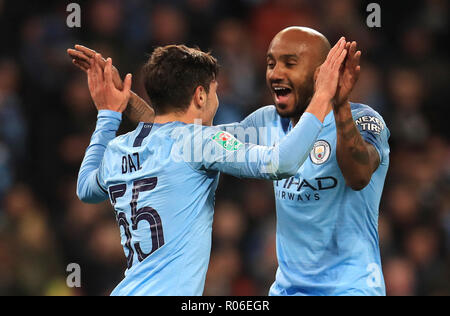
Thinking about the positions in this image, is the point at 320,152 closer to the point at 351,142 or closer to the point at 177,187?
the point at 351,142

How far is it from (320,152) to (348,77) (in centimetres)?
53

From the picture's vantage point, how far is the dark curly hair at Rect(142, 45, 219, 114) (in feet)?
9.21

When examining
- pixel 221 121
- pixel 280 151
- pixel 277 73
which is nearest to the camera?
pixel 280 151

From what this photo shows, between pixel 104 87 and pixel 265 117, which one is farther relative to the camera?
pixel 265 117

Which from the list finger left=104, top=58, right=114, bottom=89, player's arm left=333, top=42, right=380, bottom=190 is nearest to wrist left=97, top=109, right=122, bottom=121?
finger left=104, top=58, right=114, bottom=89

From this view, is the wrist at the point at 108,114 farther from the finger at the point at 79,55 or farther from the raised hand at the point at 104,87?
the finger at the point at 79,55

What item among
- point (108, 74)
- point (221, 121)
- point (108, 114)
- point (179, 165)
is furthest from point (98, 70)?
point (221, 121)

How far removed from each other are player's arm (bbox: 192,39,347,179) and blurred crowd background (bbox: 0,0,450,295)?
319 cm

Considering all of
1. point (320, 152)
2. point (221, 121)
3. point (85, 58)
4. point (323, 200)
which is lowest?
point (323, 200)

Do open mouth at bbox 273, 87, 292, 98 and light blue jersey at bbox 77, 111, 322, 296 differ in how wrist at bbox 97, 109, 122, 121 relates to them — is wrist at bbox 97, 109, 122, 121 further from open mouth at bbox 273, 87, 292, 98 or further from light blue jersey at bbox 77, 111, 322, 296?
open mouth at bbox 273, 87, 292, 98

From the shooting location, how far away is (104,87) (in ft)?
10.4

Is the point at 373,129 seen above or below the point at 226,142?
above

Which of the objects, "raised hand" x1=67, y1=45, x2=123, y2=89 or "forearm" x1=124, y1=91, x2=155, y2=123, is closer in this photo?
"raised hand" x1=67, y1=45, x2=123, y2=89

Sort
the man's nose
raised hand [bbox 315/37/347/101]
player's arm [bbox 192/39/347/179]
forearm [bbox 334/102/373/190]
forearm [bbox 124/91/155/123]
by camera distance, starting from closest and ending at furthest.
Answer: player's arm [bbox 192/39/347/179] < raised hand [bbox 315/37/347/101] < forearm [bbox 334/102/373/190] < the man's nose < forearm [bbox 124/91/155/123]
